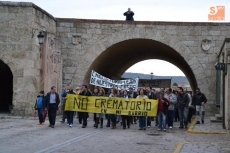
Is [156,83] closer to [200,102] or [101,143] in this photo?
[200,102]

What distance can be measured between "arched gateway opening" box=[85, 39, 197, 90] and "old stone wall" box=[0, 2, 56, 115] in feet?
16.2

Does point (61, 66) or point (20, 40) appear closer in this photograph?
point (20, 40)

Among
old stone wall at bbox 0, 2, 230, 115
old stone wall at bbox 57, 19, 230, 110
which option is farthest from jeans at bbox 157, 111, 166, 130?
old stone wall at bbox 57, 19, 230, 110

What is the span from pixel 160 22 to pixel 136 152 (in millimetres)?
14789

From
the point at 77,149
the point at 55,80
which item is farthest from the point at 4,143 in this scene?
the point at 55,80

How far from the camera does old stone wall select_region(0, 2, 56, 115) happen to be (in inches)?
801

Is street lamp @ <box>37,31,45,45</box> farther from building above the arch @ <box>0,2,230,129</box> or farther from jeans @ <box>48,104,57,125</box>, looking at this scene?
jeans @ <box>48,104,57,125</box>

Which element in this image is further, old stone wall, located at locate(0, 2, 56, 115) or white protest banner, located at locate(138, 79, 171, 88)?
white protest banner, located at locate(138, 79, 171, 88)

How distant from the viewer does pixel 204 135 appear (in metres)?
14.9

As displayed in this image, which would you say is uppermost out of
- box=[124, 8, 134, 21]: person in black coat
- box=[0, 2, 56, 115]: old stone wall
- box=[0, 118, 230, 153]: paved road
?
box=[124, 8, 134, 21]: person in black coat

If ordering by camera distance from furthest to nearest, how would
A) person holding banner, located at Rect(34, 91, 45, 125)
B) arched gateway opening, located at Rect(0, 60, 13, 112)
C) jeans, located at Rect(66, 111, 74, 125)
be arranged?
arched gateway opening, located at Rect(0, 60, 13, 112) < person holding banner, located at Rect(34, 91, 45, 125) < jeans, located at Rect(66, 111, 74, 125)

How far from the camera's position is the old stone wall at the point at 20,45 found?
2034 cm

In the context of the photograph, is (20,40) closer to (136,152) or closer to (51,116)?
(51,116)

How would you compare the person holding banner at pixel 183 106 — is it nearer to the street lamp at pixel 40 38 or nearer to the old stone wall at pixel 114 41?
the old stone wall at pixel 114 41
